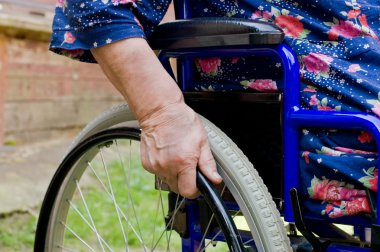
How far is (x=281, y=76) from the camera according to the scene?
1493 mm

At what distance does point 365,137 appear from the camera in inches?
51.7

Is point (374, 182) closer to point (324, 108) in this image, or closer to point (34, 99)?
point (324, 108)

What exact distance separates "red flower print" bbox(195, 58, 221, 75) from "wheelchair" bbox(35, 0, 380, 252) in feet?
0.12

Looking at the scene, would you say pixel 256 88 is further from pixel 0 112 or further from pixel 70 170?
pixel 0 112

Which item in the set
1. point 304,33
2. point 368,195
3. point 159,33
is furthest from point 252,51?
point 368,195

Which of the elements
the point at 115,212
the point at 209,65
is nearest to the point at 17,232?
the point at 115,212

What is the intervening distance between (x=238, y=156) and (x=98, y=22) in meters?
0.37

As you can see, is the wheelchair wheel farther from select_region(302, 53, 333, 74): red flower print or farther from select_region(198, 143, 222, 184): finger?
select_region(302, 53, 333, 74): red flower print

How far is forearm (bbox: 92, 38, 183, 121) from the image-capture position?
1.34 metres

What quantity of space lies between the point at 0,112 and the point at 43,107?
Result: 1.93ft

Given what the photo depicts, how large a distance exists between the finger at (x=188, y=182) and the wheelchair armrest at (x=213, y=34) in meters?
0.26

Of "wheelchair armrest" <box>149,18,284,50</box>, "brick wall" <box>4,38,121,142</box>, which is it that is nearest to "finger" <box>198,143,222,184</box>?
"wheelchair armrest" <box>149,18,284,50</box>

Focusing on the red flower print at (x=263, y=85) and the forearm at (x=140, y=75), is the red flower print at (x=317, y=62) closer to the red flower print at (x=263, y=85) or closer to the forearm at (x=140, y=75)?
the red flower print at (x=263, y=85)

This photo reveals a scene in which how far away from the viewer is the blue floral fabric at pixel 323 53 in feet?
4.33
